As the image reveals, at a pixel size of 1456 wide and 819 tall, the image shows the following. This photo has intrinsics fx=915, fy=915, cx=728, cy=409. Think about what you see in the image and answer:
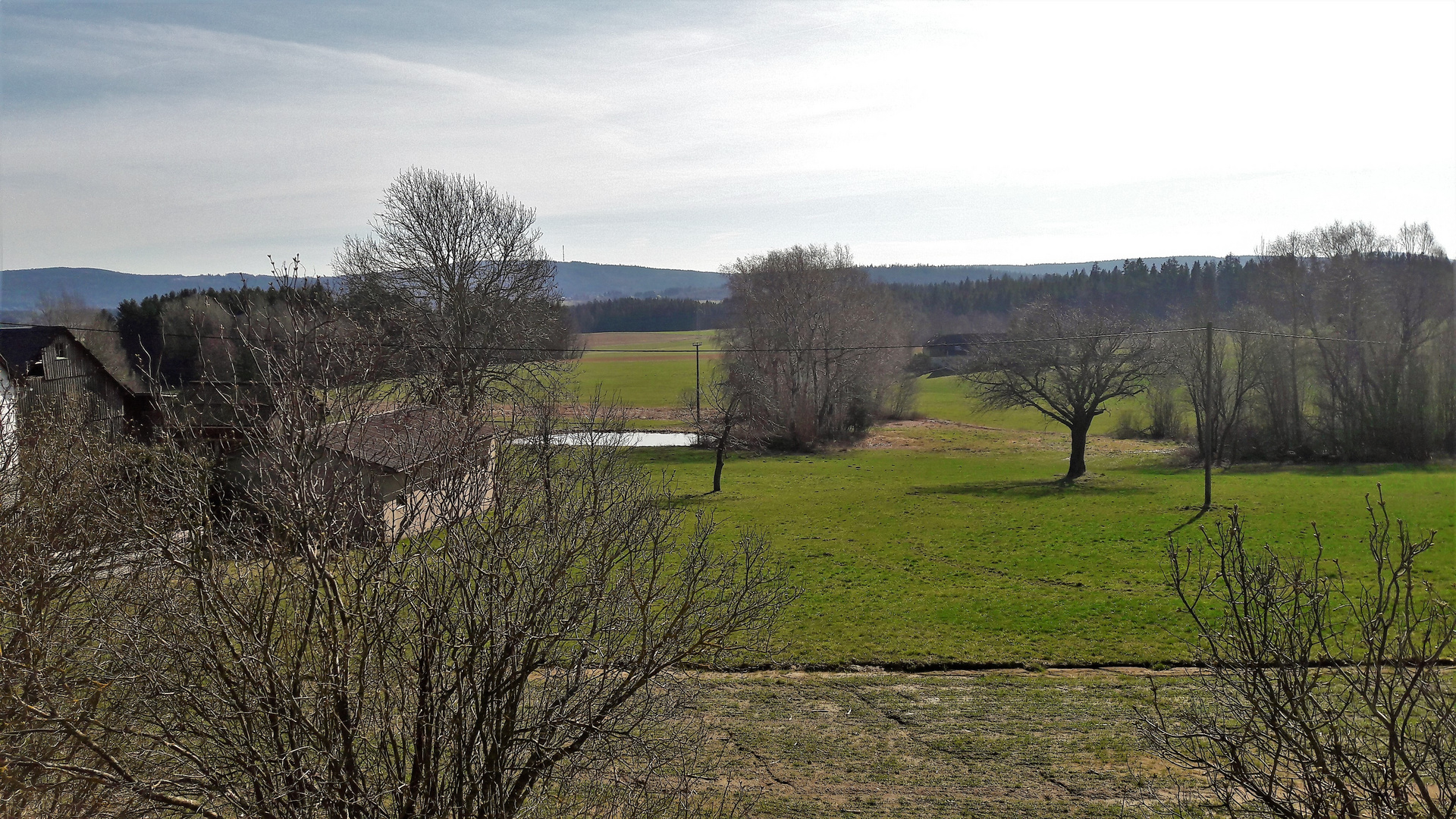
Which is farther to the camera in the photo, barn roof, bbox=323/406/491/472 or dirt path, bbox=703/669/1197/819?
dirt path, bbox=703/669/1197/819

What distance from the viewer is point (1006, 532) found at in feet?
95.9

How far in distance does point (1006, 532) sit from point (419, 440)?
25.5 metres

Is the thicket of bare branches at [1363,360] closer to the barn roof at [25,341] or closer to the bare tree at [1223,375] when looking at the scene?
the bare tree at [1223,375]

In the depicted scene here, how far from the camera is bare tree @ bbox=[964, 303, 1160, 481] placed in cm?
3656

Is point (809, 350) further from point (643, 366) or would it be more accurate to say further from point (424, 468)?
point (424, 468)

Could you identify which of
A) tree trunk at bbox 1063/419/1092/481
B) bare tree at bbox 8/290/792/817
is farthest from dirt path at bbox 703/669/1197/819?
tree trunk at bbox 1063/419/1092/481

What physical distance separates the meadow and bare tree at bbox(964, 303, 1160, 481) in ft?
12.3

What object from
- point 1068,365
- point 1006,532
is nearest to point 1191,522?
point 1006,532

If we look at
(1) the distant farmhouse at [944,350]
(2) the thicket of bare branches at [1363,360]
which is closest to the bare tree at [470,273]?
(2) the thicket of bare branches at [1363,360]

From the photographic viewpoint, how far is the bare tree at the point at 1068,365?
3656 cm

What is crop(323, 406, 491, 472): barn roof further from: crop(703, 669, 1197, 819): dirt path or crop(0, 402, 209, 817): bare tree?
crop(703, 669, 1197, 819): dirt path

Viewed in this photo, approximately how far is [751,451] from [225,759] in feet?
159

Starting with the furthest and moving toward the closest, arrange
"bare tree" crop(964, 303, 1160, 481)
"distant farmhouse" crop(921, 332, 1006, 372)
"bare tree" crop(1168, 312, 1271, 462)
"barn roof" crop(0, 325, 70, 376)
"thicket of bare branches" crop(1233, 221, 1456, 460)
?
1. "distant farmhouse" crop(921, 332, 1006, 372)
2. "thicket of bare branches" crop(1233, 221, 1456, 460)
3. "bare tree" crop(1168, 312, 1271, 462)
4. "bare tree" crop(964, 303, 1160, 481)
5. "barn roof" crop(0, 325, 70, 376)

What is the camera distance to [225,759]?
19.2ft
